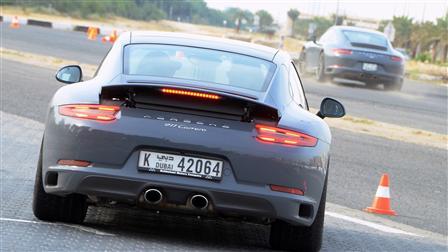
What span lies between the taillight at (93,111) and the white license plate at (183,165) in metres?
0.30

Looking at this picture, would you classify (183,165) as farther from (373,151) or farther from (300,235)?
(373,151)

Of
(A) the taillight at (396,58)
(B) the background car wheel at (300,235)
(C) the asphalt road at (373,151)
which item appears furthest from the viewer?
(A) the taillight at (396,58)

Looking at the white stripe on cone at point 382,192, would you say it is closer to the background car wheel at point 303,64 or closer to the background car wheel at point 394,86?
the background car wheel at point 394,86

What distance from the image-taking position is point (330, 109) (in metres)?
7.64

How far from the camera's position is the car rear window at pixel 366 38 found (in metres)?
26.5

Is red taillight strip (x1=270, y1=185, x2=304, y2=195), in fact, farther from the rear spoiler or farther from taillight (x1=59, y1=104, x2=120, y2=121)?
taillight (x1=59, y1=104, x2=120, y2=121)

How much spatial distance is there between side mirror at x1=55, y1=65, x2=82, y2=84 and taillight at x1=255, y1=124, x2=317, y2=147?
1.65 meters

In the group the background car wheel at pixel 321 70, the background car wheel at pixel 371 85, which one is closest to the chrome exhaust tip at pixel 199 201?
the background car wheel at pixel 321 70

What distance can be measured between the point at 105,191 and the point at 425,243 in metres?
2.74

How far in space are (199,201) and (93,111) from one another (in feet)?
2.57

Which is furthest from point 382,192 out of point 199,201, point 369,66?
point 369,66

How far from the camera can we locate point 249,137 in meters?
6.25

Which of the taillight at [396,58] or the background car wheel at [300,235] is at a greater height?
the background car wheel at [300,235]

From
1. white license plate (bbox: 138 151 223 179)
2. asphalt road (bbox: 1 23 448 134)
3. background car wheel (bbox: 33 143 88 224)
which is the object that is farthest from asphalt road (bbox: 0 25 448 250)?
white license plate (bbox: 138 151 223 179)
